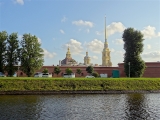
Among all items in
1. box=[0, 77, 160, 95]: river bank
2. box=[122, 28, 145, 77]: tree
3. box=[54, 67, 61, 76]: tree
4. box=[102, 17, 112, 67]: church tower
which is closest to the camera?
box=[0, 77, 160, 95]: river bank

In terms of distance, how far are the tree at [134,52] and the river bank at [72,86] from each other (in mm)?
7641

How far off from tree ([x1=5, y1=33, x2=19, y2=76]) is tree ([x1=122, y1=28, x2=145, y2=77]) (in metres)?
19.2

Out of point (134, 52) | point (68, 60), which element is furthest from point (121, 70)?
point (68, 60)

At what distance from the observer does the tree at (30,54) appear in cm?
3810

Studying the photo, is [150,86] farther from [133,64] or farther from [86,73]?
[86,73]

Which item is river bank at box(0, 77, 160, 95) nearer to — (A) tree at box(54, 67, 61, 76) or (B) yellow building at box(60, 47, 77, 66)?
(A) tree at box(54, 67, 61, 76)

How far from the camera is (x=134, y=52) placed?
37.9 metres

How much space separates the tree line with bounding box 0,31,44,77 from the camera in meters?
38.2

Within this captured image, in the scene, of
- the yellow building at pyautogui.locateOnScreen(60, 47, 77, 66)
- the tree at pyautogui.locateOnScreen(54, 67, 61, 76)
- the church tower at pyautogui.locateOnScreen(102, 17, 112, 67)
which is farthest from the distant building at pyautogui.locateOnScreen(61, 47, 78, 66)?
the tree at pyautogui.locateOnScreen(54, 67, 61, 76)

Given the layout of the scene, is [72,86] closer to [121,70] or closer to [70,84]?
[70,84]

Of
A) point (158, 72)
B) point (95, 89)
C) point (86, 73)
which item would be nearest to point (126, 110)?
point (95, 89)

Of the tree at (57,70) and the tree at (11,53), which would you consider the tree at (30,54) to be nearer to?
the tree at (11,53)

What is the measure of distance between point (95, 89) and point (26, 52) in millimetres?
16756

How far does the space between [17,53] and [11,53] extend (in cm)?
100
